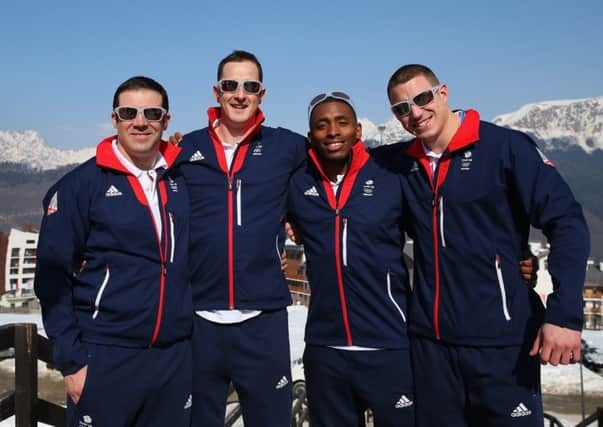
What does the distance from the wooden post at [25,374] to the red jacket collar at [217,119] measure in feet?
6.15

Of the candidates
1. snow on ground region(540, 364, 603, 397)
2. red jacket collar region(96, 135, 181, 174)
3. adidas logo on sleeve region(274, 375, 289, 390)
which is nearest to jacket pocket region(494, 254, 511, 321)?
adidas logo on sleeve region(274, 375, 289, 390)

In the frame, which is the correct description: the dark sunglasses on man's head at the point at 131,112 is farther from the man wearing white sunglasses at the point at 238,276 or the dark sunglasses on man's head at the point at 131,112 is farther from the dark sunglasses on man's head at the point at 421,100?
the dark sunglasses on man's head at the point at 421,100

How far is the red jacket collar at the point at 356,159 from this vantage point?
13.8 feet

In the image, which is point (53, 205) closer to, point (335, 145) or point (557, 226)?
point (335, 145)

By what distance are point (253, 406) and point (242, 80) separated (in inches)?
93.7

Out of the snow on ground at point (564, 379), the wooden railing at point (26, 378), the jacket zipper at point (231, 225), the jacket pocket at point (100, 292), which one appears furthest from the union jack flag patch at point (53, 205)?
the snow on ground at point (564, 379)

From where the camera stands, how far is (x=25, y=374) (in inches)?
158

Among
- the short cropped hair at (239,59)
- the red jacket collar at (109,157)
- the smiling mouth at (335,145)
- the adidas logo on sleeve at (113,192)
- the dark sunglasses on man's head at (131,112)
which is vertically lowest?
the adidas logo on sleeve at (113,192)

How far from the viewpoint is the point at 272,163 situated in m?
4.36

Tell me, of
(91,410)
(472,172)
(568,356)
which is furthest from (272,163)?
(568,356)

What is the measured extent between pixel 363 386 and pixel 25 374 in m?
2.32

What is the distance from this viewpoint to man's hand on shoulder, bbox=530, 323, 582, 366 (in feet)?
10.9

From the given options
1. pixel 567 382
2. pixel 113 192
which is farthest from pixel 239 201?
pixel 567 382

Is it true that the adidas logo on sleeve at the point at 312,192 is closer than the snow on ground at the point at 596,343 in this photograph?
Yes
